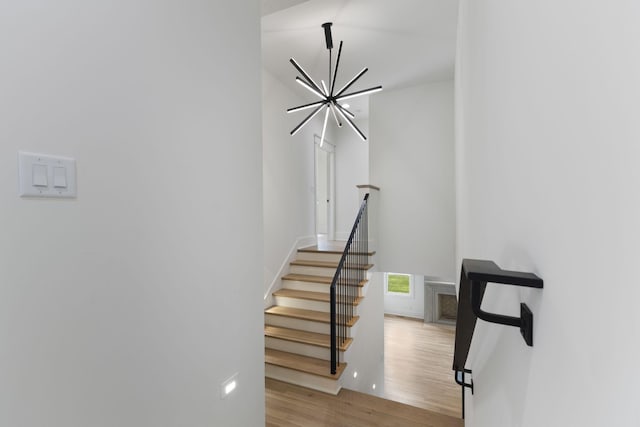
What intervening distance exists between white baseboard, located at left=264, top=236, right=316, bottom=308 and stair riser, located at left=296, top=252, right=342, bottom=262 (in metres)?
0.12

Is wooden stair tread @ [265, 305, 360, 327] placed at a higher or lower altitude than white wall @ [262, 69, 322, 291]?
lower

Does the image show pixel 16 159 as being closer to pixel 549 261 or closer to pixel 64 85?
pixel 64 85

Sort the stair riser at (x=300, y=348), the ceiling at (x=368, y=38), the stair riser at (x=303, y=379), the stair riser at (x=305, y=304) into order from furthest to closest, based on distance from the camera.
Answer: the stair riser at (x=305, y=304) → the stair riser at (x=300, y=348) → the stair riser at (x=303, y=379) → the ceiling at (x=368, y=38)

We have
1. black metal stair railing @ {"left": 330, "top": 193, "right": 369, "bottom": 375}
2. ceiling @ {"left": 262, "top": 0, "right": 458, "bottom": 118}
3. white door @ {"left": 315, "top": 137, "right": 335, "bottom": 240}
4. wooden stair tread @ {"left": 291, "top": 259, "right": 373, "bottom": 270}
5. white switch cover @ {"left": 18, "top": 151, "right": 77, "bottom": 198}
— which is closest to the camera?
white switch cover @ {"left": 18, "top": 151, "right": 77, "bottom": 198}

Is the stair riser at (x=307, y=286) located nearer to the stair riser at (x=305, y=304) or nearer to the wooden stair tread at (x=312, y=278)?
the wooden stair tread at (x=312, y=278)

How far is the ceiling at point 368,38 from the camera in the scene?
295cm

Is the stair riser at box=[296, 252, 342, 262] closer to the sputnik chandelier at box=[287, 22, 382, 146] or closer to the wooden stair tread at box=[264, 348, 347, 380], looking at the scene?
the wooden stair tread at box=[264, 348, 347, 380]

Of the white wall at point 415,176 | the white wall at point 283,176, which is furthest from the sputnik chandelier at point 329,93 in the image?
the white wall at point 415,176

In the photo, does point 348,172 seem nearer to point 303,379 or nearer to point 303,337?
point 303,337

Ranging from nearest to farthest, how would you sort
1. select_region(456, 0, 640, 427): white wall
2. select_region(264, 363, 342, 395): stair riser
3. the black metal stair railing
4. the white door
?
select_region(456, 0, 640, 427): white wall → select_region(264, 363, 342, 395): stair riser → the black metal stair railing → the white door

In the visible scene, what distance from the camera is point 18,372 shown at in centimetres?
89

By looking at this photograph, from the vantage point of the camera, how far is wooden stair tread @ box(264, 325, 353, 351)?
3574 mm

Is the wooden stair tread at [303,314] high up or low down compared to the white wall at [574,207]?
down

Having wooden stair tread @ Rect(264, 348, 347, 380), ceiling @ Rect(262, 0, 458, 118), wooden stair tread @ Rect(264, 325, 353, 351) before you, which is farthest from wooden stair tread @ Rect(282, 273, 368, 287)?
ceiling @ Rect(262, 0, 458, 118)
